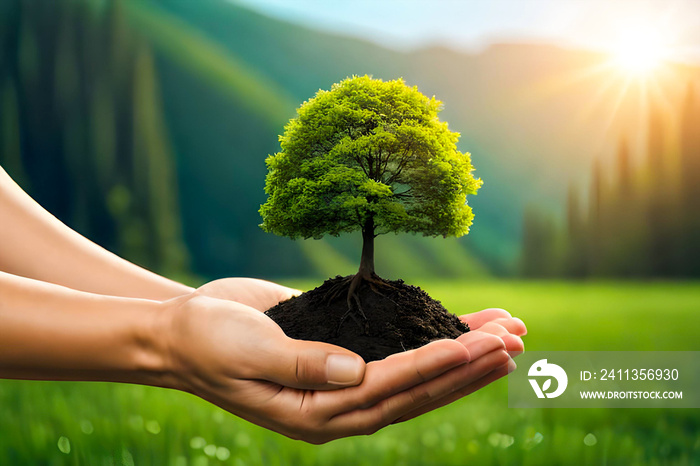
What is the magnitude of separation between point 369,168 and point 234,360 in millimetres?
2042

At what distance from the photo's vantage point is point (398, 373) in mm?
3213

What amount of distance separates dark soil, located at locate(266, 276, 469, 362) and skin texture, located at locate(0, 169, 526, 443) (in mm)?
535

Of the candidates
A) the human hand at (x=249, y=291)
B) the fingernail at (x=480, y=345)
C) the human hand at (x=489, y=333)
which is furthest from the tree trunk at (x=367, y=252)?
the fingernail at (x=480, y=345)

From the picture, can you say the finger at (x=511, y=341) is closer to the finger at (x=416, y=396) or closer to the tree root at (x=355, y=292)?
the finger at (x=416, y=396)

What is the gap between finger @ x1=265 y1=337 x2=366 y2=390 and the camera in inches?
122

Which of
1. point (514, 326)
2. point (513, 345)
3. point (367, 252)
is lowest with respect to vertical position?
point (513, 345)

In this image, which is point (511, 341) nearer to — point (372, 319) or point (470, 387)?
point (470, 387)

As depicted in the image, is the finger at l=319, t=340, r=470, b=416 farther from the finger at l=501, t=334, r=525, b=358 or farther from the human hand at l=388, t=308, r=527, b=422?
the finger at l=501, t=334, r=525, b=358

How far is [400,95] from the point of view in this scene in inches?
173

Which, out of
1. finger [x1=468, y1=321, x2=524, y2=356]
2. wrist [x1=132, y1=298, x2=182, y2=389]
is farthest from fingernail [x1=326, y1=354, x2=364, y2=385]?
finger [x1=468, y1=321, x2=524, y2=356]

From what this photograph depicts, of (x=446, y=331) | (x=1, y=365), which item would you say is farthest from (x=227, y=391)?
(x=446, y=331)

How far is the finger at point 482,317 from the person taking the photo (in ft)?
16.0

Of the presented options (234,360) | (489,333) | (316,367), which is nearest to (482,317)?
(489,333)

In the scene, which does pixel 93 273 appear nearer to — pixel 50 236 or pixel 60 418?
pixel 50 236
